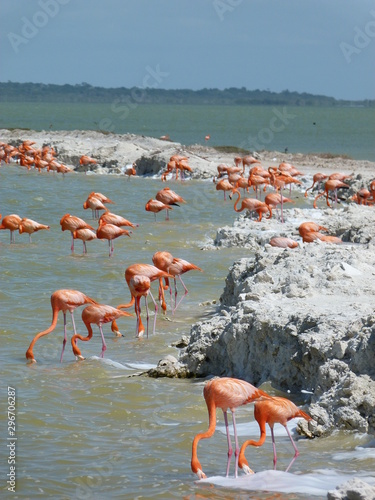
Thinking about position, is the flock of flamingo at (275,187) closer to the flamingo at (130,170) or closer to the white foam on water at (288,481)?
the flamingo at (130,170)

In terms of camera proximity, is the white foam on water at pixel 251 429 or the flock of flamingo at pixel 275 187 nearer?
the white foam on water at pixel 251 429

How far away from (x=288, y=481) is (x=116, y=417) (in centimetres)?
170

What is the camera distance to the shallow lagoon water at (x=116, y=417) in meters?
4.75

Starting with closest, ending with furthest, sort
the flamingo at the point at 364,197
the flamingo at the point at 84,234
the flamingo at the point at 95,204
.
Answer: the flamingo at the point at 84,234, the flamingo at the point at 95,204, the flamingo at the point at 364,197

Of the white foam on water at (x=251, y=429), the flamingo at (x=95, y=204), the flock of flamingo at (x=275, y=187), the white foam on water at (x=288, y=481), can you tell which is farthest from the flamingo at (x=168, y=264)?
the flamingo at (x=95, y=204)

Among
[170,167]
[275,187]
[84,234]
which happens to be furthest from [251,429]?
[170,167]

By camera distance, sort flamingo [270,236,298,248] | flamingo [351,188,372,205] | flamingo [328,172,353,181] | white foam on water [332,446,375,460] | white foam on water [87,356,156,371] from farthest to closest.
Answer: flamingo [328,172,353,181] < flamingo [351,188,372,205] < flamingo [270,236,298,248] < white foam on water [87,356,156,371] < white foam on water [332,446,375,460]

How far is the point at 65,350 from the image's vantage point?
8.02 metres

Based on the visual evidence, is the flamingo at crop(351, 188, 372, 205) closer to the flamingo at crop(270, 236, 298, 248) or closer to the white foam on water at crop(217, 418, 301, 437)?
the flamingo at crop(270, 236, 298, 248)

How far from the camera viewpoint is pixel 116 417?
6.02 metres

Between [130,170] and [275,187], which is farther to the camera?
[130,170]

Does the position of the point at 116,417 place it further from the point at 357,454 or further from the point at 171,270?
the point at 171,270

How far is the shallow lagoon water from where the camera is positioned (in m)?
4.75
